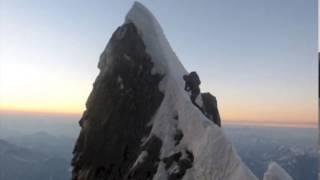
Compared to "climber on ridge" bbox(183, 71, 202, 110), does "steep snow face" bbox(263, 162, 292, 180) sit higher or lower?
lower

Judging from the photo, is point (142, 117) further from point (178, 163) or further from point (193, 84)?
point (178, 163)

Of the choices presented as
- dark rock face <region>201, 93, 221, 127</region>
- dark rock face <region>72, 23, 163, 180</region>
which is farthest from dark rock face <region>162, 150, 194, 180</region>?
dark rock face <region>201, 93, 221, 127</region>

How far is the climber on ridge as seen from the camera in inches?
2015

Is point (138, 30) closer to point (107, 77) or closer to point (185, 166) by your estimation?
point (107, 77)

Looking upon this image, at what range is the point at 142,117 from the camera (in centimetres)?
4775

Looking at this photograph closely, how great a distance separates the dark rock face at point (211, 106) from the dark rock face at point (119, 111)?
27.7ft

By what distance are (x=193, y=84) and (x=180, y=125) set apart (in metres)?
9.28

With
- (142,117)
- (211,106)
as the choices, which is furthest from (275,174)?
(211,106)

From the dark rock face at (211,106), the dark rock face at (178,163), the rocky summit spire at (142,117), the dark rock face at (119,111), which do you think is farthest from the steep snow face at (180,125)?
the dark rock face at (211,106)

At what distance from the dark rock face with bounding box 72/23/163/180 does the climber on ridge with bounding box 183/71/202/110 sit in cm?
354

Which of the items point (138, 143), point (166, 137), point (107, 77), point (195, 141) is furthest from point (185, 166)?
point (107, 77)

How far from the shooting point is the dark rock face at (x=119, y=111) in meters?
47.4

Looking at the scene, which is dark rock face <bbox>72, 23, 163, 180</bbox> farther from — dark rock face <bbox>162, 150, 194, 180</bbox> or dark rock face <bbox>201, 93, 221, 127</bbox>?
dark rock face <bbox>201, 93, 221, 127</bbox>

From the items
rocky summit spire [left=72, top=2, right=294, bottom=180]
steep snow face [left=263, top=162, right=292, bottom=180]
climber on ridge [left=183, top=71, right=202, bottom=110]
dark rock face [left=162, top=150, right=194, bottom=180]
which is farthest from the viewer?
climber on ridge [left=183, top=71, right=202, bottom=110]
